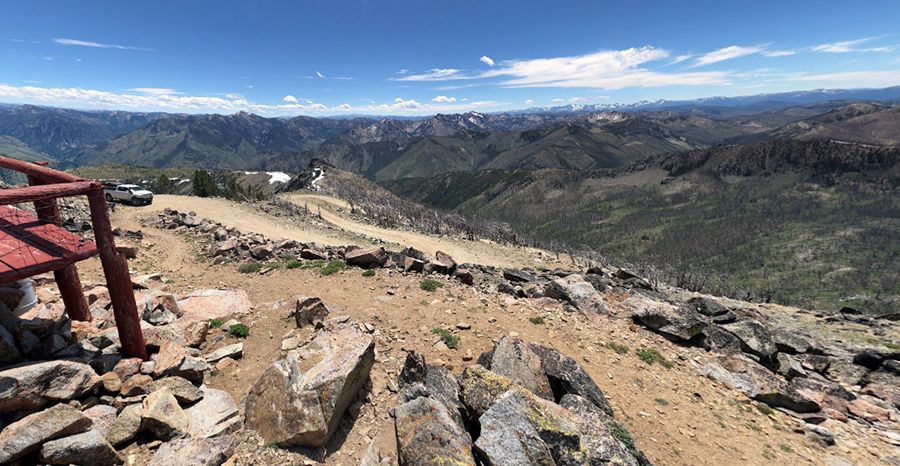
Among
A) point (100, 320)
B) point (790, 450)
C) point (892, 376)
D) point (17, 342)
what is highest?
point (17, 342)

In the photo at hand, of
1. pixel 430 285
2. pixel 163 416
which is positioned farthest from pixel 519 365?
pixel 163 416

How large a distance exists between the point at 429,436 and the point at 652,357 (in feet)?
37.0

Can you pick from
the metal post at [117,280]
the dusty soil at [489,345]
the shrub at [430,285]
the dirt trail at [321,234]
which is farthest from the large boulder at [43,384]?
the dirt trail at [321,234]

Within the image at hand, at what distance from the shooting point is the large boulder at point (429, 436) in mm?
7188

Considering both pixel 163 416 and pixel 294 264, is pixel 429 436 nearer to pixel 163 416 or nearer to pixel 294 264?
pixel 163 416

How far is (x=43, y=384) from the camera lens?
6.92m

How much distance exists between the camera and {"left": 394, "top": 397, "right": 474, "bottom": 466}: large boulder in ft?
23.6

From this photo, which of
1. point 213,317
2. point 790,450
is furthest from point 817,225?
point 213,317

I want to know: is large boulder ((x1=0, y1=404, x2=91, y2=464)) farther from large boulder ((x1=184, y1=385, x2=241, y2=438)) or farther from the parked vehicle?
the parked vehicle

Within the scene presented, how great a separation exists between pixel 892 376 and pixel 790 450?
52.2ft

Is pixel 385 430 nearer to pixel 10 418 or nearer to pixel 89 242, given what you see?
pixel 10 418

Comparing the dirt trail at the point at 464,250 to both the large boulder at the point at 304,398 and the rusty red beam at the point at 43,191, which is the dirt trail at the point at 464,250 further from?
the rusty red beam at the point at 43,191

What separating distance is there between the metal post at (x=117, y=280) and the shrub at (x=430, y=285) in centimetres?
1070

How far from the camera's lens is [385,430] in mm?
8758
